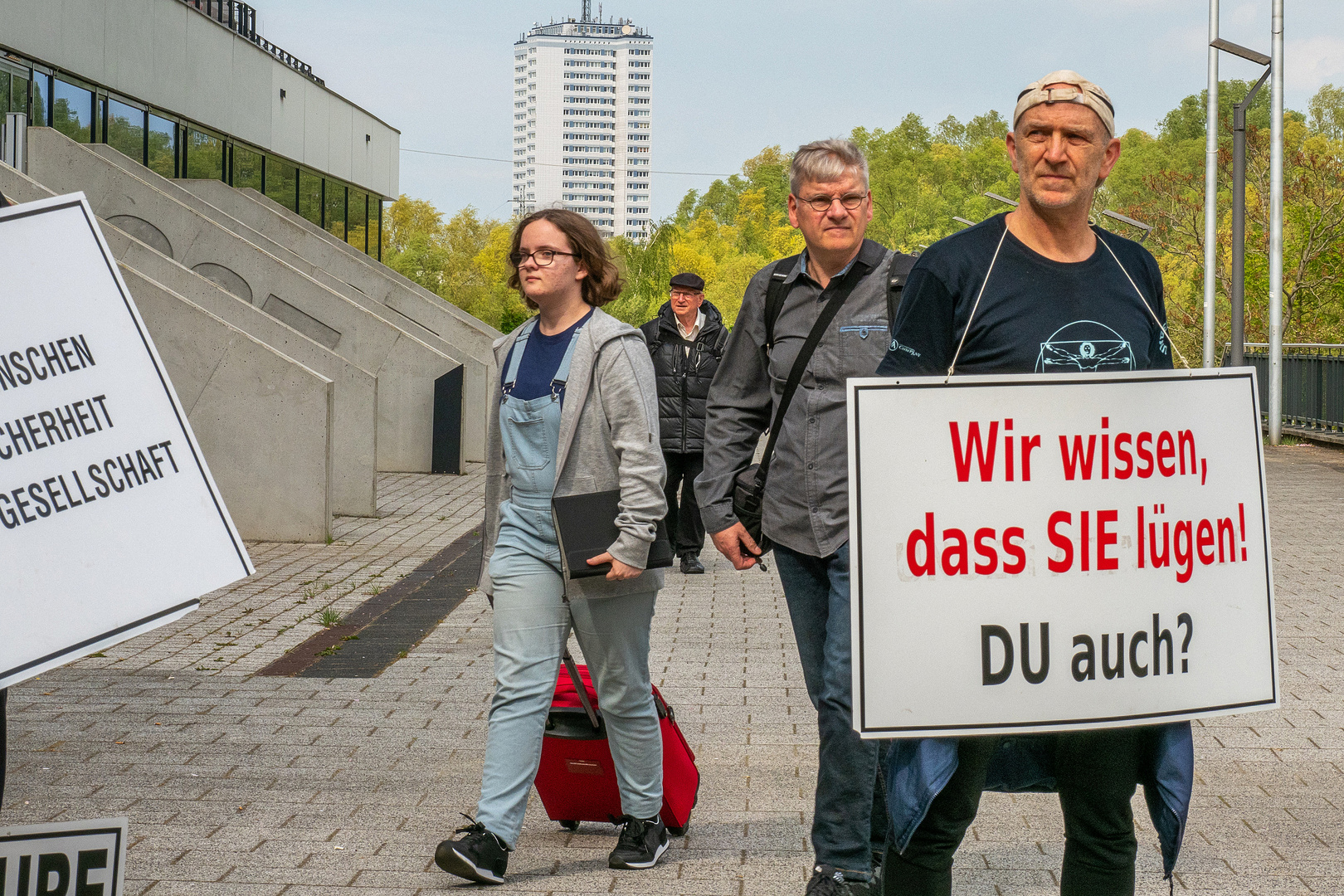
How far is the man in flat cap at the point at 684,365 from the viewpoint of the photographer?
1001 centimetres

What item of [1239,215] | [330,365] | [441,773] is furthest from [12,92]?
[1239,215]

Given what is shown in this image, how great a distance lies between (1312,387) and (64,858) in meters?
24.3

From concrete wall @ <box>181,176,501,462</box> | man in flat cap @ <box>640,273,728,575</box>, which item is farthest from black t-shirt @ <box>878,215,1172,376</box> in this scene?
concrete wall @ <box>181,176,501,462</box>

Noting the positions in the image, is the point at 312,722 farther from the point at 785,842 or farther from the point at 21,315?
the point at 21,315

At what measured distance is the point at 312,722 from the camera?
20.1ft

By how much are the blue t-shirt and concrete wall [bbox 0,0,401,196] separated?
49.8 ft

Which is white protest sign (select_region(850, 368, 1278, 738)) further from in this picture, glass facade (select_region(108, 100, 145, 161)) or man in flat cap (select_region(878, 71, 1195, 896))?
glass facade (select_region(108, 100, 145, 161))

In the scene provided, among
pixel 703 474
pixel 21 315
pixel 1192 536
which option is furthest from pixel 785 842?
pixel 21 315

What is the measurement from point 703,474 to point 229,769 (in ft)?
7.60

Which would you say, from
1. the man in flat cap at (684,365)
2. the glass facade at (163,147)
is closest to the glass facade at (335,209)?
the glass facade at (163,147)

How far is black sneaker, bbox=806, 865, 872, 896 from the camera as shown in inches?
149

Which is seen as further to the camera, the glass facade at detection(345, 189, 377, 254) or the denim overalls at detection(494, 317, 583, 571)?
the glass facade at detection(345, 189, 377, 254)

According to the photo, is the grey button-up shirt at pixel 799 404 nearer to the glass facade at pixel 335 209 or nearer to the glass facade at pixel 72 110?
the glass facade at pixel 72 110

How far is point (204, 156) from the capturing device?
24891mm
